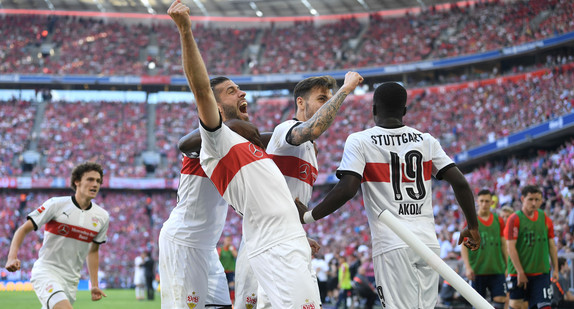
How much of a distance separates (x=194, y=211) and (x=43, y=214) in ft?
8.96

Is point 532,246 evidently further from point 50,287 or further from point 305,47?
point 305,47

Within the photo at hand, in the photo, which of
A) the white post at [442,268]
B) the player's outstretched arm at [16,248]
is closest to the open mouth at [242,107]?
the white post at [442,268]

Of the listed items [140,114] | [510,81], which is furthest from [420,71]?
[140,114]

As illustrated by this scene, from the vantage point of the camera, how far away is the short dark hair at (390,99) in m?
4.93

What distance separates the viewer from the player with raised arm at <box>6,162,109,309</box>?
7.02 metres

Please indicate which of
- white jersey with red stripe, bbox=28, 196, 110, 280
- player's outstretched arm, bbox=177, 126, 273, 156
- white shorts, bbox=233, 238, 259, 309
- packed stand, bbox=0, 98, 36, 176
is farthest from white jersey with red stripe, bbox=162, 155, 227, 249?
packed stand, bbox=0, 98, 36, 176

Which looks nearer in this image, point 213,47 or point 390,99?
point 390,99

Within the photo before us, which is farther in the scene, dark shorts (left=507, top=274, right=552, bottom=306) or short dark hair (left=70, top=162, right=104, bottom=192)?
dark shorts (left=507, top=274, right=552, bottom=306)

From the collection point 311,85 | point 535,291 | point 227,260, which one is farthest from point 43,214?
point 227,260

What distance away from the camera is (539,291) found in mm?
8688

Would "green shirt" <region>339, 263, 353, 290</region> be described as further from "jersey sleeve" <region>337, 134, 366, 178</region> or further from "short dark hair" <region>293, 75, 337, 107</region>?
"jersey sleeve" <region>337, 134, 366, 178</region>

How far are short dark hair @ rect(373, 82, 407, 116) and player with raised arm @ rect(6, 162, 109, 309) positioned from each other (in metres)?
4.02

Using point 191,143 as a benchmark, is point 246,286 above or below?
below

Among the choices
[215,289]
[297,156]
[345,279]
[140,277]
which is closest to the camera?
[297,156]
